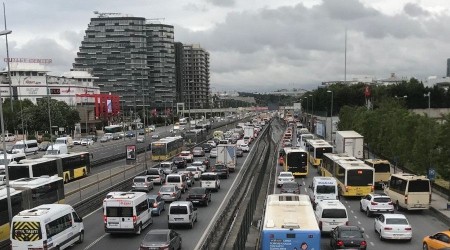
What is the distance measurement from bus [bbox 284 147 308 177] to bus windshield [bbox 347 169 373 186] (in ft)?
36.8

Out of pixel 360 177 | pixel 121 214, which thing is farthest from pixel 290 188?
pixel 121 214

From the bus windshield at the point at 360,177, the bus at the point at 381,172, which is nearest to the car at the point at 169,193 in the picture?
the bus windshield at the point at 360,177

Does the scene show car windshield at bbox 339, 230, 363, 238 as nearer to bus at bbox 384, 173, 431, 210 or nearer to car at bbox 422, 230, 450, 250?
car at bbox 422, 230, 450, 250

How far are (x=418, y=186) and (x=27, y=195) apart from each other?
2285 cm

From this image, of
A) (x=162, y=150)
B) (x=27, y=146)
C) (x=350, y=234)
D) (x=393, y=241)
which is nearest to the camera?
(x=350, y=234)

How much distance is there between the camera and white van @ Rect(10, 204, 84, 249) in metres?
20.2

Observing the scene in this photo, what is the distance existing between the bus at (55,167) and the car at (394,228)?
2710 cm

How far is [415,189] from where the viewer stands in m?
29.4

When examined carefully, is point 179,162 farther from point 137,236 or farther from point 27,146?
point 137,236

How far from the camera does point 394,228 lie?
22.5 meters

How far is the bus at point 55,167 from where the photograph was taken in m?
38.0

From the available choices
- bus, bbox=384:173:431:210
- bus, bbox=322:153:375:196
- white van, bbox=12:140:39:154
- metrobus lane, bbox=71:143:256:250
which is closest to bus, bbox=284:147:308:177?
bus, bbox=322:153:375:196

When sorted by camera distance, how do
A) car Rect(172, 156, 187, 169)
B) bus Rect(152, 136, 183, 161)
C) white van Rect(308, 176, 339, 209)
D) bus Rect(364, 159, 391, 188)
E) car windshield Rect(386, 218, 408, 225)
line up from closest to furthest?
1. car windshield Rect(386, 218, 408, 225)
2. white van Rect(308, 176, 339, 209)
3. bus Rect(364, 159, 391, 188)
4. car Rect(172, 156, 187, 169)
5. bus Rect(152, 136, 183, 161)

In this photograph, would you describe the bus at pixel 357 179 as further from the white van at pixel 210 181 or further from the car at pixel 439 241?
the car at pixel 439 241
